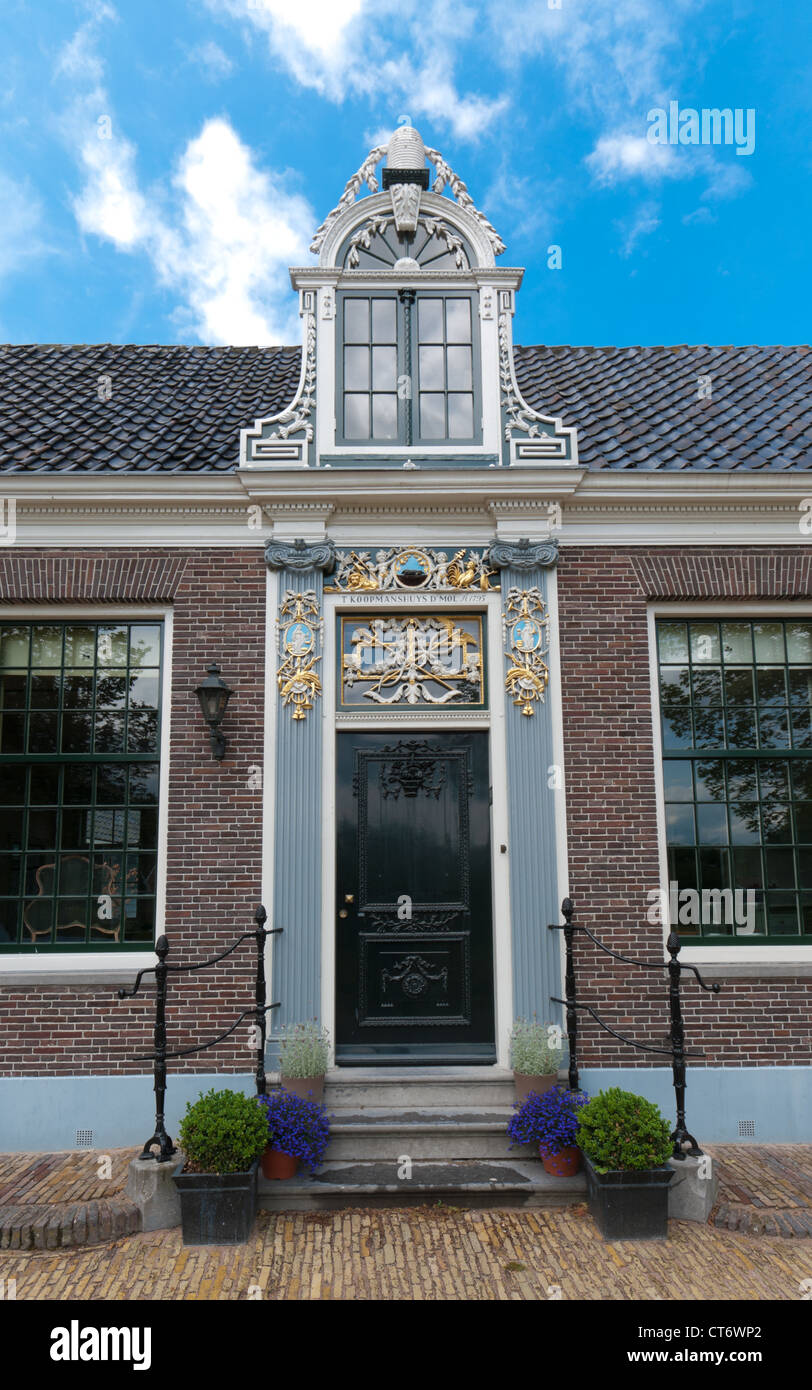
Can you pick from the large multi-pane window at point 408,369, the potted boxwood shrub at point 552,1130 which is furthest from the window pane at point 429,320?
the potted boxwood shrub at point 552,1130

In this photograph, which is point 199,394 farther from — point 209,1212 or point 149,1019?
point 209,1212

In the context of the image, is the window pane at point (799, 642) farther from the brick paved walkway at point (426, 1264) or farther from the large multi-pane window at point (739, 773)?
the brick paved walkway at point (426, 1264)

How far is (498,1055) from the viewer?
6.15 meters

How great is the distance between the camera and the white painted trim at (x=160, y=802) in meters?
6.23

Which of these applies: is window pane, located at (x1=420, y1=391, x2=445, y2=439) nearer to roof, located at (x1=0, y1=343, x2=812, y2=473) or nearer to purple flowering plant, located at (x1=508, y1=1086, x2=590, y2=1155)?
roof, located at (x1=0, y1=343, x2=812, y2=473)

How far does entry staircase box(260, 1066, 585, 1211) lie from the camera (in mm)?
5102

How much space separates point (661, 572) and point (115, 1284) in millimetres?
5914

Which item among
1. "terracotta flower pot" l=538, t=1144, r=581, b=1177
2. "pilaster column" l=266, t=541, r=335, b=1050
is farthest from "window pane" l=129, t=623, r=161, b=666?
"terracotta flower pot" l=538, t=1144, r=581, b=1177

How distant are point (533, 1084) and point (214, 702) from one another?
3.52 metres

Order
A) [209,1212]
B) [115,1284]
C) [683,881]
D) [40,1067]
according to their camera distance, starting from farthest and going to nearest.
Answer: [683,881] → [40,1067] → [209,1212] → [115,1284]

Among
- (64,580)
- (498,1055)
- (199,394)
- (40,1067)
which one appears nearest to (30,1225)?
(40,1067)

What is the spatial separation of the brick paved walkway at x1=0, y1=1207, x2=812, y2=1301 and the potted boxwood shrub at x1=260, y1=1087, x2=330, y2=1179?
0.94 ft

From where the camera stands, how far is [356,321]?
23.1ft

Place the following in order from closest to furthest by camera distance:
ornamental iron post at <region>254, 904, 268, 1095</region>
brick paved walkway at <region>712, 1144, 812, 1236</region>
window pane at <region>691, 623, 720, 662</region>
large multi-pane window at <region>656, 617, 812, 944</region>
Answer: brick paved walkway at <region>712, 1144, 812, 1236</region> < ornamental iron post at <region>254, 904, 268, 1095</region> < large multi-pane window at <region>656, 617, 812, 944</region> < window pane at <region>691, 623, 720, 662</region>
